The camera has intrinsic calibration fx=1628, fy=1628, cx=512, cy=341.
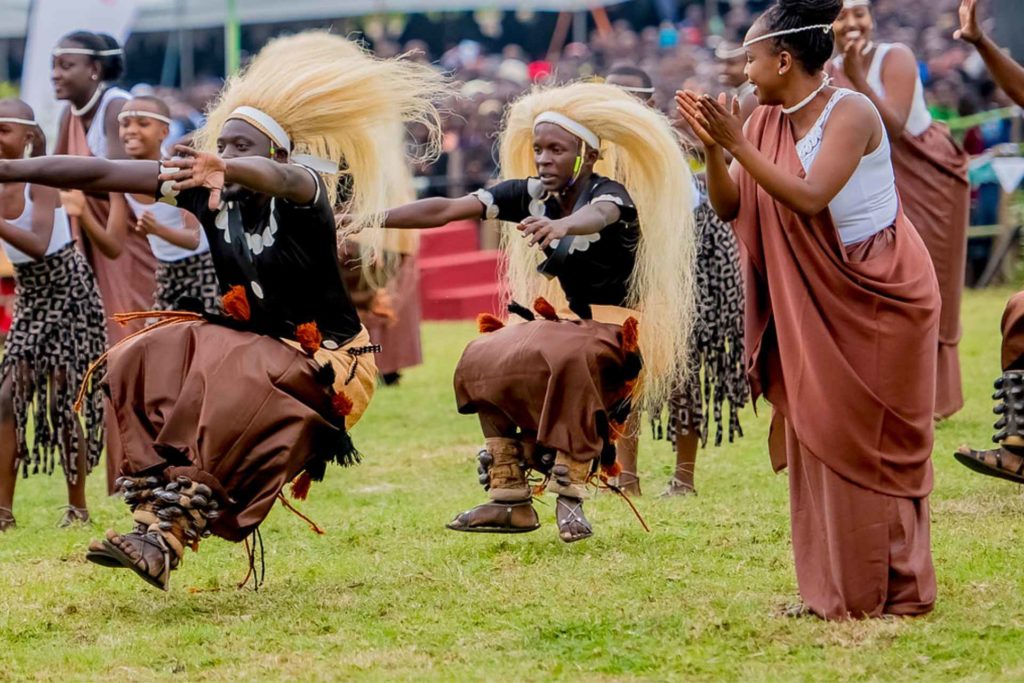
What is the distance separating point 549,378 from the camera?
6160mm

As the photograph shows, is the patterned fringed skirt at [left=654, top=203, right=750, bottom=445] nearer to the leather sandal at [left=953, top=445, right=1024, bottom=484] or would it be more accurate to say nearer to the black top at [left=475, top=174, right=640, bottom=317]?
the black top at [left=475, top=174, right=640, bottom=317]

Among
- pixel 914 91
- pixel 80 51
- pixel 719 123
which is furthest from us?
pixel 914 91

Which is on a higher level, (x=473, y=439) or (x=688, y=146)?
(x=688, y=146)

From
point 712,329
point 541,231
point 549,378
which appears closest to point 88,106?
point 712,329

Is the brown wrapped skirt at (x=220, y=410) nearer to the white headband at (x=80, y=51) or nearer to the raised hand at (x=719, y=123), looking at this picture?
the raised hand at (x=719, y=123)

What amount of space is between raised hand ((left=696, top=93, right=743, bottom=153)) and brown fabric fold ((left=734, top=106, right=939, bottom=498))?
0.31 metres

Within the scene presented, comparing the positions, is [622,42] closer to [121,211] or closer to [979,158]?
[979,158]

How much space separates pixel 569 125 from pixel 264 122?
1.28m

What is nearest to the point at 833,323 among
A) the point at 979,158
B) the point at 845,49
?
the point at 845,49

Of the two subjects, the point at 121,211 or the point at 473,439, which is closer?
the point at 121,211

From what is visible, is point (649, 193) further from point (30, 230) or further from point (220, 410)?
point (30, 230)

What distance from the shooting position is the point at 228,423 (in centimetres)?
545

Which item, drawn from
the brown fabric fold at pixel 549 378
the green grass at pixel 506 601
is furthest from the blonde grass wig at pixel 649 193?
the green grass at pixel 506 601

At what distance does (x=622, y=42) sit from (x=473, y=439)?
14.2m
